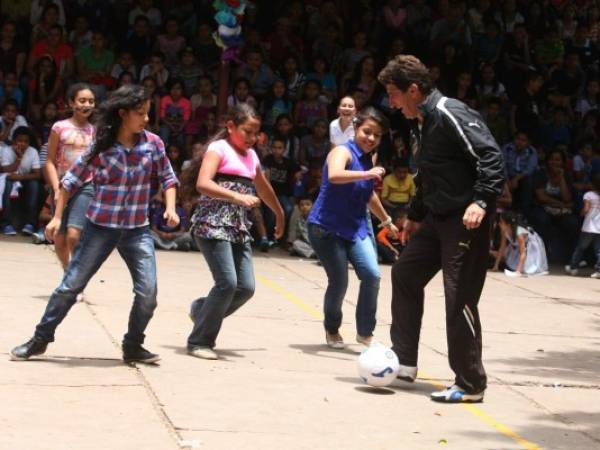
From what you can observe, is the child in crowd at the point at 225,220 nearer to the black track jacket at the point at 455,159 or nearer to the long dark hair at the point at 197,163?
the long dark hair at the point at 197,163

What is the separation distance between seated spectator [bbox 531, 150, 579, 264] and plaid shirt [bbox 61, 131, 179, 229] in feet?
32.7

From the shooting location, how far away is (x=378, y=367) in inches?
283

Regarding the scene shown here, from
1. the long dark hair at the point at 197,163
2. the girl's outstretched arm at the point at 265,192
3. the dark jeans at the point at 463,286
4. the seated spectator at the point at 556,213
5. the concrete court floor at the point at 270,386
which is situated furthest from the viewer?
the seated spectator at the point at 556,213

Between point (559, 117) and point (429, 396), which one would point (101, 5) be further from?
point (429, 396)

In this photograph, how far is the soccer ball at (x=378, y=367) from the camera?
23.6 feet

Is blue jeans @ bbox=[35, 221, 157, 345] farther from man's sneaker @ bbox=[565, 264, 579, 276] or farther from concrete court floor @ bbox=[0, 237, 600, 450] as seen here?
man's sneaker @ bbox=[565, 264, 579, 276]

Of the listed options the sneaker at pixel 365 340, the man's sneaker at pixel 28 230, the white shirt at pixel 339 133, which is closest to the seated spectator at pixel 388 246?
the white shirt at pixel 339 133

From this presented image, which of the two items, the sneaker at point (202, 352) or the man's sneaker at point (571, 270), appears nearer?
the sneaker at point (202, 352)

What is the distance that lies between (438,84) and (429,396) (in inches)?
462

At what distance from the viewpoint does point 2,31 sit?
55.4ft

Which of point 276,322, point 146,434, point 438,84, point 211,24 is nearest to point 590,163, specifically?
point 438,84

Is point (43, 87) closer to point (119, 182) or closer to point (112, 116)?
point (112, 116)

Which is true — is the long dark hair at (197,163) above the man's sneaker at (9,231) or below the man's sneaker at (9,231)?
above

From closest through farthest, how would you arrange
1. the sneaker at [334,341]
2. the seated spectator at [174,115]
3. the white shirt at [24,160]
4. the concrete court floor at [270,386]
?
the concrete court floor at [270,386]
the sneaker at [334,341]
the white shirt at [24,160]
the seated spectator at [174,115]
